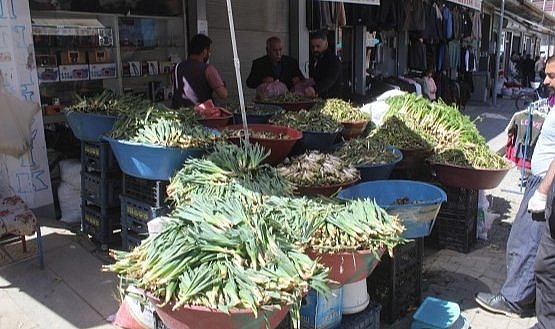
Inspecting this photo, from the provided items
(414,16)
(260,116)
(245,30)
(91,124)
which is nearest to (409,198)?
(260,116)

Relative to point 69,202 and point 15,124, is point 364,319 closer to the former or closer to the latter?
point 69,202

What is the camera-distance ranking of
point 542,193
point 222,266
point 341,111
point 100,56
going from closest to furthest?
point 222,266, point 542,193, point 341,111, point 100,56

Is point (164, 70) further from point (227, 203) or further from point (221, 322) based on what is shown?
point (221, 322)

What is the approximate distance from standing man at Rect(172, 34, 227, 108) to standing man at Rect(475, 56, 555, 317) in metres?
2.84

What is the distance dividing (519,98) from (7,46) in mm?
16918

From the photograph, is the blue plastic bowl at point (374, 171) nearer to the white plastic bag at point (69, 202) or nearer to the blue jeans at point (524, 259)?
the blue jeans at point (524, 259)

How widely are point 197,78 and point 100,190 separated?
1.43 metres

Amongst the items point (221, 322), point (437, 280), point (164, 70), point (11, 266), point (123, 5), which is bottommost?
point (437, 280)

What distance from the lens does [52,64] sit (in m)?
5.63

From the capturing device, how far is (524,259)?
3795 millimetres

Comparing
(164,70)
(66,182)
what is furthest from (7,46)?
(164,70)

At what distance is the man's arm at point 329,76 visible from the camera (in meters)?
6.35

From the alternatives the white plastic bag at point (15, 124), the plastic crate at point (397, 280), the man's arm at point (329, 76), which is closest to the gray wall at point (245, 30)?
the man's arm at point (329, 76)

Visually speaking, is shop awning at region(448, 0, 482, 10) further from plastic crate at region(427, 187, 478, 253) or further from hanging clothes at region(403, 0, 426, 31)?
plastic crate at region(427, 187, 478, 253)
